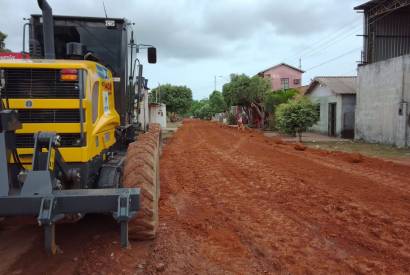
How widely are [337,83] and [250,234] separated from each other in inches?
1020

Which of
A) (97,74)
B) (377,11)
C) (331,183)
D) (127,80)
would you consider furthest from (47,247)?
(377,11)

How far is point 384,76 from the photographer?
21.0m

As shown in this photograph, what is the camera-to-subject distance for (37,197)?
3.91 meters

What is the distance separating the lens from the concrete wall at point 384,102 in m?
19.3

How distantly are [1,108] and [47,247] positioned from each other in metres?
1.51

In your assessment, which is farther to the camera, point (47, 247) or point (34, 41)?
point (34, 41)

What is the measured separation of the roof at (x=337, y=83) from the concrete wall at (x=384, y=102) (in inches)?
146

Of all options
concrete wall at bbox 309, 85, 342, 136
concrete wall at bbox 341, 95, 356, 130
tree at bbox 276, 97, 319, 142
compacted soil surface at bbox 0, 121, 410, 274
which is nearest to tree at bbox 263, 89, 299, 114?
concrete wall at bbox 309, 85, 342, 136

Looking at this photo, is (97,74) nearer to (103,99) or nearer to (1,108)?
(103,99)

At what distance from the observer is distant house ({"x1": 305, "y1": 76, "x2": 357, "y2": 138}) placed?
88.5ft

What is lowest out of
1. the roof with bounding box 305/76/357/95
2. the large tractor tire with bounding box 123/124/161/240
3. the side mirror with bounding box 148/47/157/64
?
the large tractor tire with bounding box 123/124/161/240

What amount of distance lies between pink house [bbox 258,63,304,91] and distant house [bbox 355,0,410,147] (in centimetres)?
4535

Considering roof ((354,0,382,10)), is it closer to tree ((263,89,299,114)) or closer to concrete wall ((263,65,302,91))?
tree ((263,89,299,114))

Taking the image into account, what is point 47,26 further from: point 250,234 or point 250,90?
point 250,90
